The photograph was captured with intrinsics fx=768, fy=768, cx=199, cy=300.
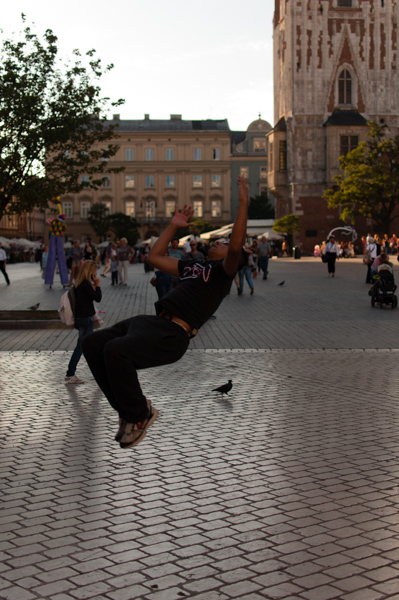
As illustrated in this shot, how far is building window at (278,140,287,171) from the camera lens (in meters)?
68.9

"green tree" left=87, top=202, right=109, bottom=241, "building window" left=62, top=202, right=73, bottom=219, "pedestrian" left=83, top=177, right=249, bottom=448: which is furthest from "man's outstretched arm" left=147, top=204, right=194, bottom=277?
"building window" left=62, top=202, right=73, bottom=219

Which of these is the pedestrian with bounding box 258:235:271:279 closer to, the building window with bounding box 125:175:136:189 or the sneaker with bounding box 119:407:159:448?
the sneaker with bounding box 119:407:159:448

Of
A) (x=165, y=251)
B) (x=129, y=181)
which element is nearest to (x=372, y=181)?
(x=165, y=251)

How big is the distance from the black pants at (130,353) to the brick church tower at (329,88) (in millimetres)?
63696

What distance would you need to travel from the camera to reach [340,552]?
411 cm

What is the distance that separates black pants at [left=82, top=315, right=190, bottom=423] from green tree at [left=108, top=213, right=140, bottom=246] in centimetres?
8767

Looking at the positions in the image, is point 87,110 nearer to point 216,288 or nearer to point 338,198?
point 216,288

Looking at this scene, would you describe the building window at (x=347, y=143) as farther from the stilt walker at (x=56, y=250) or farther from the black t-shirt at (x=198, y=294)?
the black t-shirt at (x=198, y=294)

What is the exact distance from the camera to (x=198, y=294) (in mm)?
4938

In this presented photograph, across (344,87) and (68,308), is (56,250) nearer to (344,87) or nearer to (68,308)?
(68,308)

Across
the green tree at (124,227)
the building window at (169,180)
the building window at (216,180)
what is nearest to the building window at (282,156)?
the green tree at (124,227)

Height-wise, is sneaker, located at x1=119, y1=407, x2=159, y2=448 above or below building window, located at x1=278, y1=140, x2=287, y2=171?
below

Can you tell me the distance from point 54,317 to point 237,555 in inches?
512

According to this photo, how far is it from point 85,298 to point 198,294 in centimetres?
548
